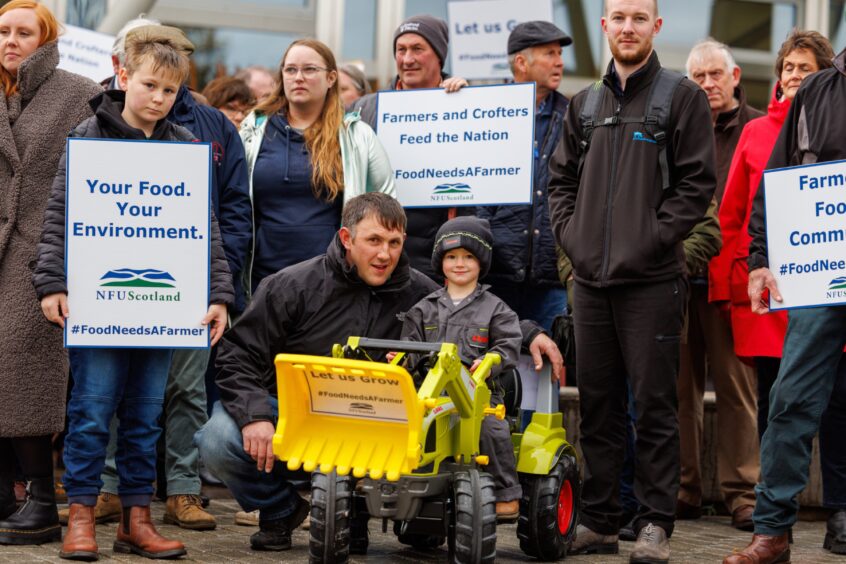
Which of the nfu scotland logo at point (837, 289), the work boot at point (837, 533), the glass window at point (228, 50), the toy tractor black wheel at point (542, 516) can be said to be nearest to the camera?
the nfu scotland logo at point (837, 289)

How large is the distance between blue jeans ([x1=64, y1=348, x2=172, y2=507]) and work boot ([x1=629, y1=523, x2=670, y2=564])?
2032 mm

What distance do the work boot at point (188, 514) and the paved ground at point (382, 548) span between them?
0.17ft

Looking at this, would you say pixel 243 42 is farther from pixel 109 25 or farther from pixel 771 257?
pixel 771 257

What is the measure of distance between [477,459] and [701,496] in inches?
103

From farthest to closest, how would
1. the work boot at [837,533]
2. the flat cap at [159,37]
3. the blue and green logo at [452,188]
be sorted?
the blue and green logo at [452,188], the work boot at [837,533], the flat cap at [159,37]

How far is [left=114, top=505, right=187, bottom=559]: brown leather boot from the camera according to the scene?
18.9 feet

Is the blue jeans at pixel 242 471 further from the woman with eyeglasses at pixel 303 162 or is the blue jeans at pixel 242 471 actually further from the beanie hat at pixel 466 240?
the woman with eyeglasses at pixel 303 162

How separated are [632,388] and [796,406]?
74 cm

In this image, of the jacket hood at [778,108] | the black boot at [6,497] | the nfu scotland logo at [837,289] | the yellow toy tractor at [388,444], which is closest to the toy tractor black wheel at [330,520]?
the yellow toy tractor at [388,444]

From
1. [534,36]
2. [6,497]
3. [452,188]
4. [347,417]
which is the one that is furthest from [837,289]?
[6,497]

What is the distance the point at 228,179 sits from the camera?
22.1 ft

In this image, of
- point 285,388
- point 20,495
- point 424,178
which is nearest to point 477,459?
point 285,388

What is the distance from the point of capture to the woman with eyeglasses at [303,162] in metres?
6.88

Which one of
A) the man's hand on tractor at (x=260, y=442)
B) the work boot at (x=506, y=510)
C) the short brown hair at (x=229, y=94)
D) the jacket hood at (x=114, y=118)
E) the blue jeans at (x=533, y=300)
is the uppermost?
the short brown hair at (x=229, y=94)
